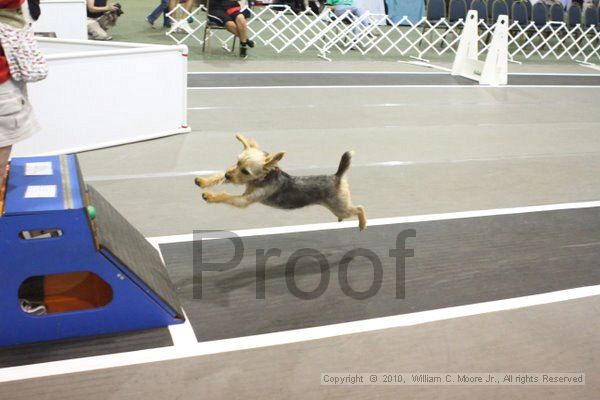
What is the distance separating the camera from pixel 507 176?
588 centimetres

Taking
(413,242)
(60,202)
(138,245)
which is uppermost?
(60,202)

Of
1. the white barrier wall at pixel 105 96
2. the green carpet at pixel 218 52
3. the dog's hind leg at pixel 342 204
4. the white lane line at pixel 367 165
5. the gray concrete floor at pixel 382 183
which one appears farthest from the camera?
the green carpet at pixel 218 52

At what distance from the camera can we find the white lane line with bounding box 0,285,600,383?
2.63m

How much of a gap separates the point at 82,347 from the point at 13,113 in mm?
1152

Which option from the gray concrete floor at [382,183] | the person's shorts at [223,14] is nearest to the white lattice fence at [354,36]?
the person's shorts at [223,14]

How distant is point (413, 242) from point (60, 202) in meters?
2.43

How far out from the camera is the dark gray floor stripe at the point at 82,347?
270 centimetres

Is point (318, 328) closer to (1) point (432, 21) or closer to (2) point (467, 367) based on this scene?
(2) point (467, 367)

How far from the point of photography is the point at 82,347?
110 inches

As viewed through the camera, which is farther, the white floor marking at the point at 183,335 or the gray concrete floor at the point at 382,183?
the white floor marking at the point at 183,335

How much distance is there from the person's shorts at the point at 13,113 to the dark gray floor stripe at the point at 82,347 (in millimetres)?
962

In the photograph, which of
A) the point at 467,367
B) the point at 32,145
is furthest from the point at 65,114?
the point at 467,367

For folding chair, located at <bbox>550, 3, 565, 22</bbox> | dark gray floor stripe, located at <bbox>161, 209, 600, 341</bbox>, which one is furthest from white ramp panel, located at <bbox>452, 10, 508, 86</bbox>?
dark gray floor stripe, located at <bbox>161, 209, 600, 341</bbox>

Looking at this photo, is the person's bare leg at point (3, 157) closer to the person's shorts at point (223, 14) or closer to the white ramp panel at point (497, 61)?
the person's shorts at point (223, 14)
